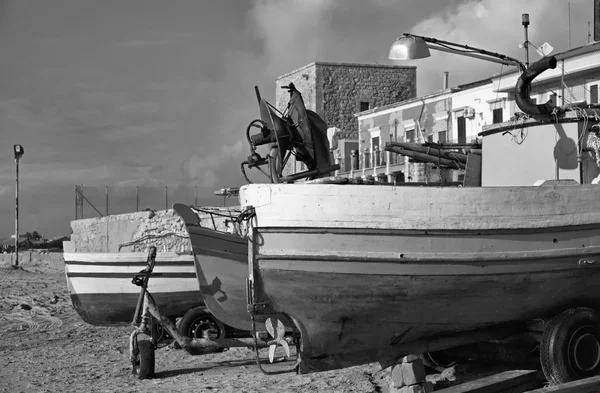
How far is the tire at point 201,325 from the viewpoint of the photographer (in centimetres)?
1000

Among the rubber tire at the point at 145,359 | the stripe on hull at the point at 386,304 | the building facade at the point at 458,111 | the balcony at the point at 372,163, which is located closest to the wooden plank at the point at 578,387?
the stripe on hull at the point at 386,304

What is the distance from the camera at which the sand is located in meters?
7.76

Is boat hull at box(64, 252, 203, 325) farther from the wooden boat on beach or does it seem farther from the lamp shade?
the lamp shade

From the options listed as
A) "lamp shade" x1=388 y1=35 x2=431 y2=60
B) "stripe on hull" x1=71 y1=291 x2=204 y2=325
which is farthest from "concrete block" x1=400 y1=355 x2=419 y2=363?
"stripe on hull" x1=71 y1=291 x2=204 y2=325

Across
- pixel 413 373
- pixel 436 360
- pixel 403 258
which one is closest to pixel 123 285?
pixel 436 360

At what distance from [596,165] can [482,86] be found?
27.9 metres

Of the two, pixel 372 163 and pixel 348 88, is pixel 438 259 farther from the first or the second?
pixel 348 88

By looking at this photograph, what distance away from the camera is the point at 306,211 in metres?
6.08

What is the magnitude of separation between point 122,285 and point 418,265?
651 centimetres

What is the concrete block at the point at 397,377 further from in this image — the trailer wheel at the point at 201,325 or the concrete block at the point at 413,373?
the trailer wheel at the point at 201,325

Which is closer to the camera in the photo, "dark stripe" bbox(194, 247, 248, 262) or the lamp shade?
"dark stripe" bbox(194, 247, 248, 262)

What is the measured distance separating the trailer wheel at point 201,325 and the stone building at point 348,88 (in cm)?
3896

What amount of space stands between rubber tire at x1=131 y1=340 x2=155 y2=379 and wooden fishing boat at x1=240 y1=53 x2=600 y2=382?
109 inches

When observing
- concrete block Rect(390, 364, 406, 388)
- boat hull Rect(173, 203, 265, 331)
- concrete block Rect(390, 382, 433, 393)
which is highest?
boat hull Rect(173, 203, 265, 331)
